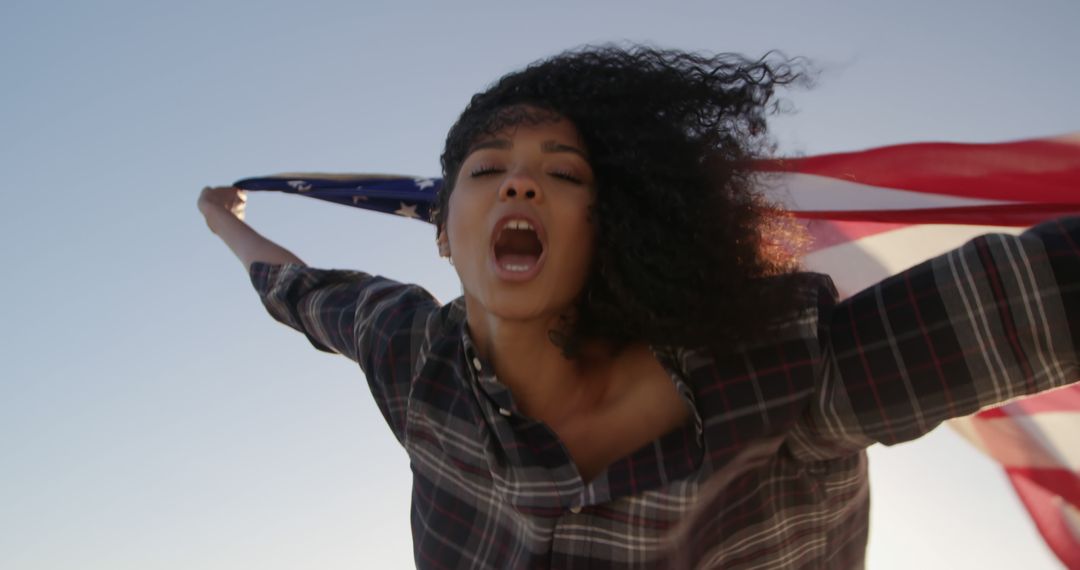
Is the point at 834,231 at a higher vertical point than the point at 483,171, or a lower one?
higher

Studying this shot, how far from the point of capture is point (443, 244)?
9.79ft

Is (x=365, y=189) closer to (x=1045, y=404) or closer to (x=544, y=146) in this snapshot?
(x=544, y=146)

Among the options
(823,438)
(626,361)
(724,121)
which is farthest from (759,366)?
(724,121)

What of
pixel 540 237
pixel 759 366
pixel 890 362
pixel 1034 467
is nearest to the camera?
pixel 890 362

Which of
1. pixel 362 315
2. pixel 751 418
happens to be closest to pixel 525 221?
pixel 751 418

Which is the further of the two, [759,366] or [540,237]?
[540,237]

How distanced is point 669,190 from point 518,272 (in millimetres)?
524

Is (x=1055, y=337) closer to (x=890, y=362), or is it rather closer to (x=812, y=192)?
(x=890, y=362)

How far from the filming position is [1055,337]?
1.93 m

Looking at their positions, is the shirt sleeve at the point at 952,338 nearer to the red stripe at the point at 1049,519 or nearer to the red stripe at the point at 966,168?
the red stripe at the point at 966,168

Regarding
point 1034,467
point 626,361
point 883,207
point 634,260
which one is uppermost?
point 883,207

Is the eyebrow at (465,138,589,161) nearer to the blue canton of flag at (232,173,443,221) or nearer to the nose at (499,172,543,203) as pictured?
the nose at (499,172,543,203)

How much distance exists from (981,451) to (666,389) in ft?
5.19

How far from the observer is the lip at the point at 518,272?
242 centimetres
